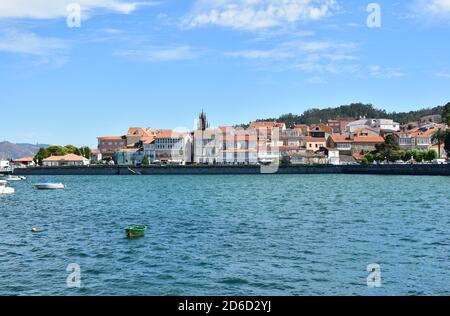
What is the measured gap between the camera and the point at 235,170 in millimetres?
130625

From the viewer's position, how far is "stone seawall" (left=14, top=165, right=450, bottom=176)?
108963mm

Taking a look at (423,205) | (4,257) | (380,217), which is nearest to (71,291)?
(4,257)

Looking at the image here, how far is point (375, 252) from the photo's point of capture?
22219 millimetres

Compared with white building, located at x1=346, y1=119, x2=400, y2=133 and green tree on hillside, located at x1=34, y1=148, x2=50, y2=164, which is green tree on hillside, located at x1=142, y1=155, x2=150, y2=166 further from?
white building, located at x1=346, y1=119, x2=400, y2=133

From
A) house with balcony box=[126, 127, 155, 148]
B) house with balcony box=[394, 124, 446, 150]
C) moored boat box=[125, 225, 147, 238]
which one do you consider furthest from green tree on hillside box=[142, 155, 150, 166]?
moored boat box=[125, 225, 147, 238]

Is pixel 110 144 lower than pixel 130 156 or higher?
higher

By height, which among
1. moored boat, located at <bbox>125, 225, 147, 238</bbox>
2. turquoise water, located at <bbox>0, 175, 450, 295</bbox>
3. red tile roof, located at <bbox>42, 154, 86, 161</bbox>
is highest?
red tile roof, located at <bbox>42, 154, 86, 161</bbox>

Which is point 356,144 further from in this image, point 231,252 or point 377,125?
point 231,252

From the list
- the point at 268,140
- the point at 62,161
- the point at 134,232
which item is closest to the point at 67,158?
the point at 62,161

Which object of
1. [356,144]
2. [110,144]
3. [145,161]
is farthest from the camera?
[110,144]

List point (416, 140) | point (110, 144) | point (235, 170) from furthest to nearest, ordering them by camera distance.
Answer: point (110, 144) → point (416, 140) → point (235, 170)

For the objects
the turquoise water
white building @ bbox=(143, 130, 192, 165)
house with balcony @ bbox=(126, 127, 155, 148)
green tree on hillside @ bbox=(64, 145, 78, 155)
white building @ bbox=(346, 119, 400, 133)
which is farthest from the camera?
white building @ bbox=(346, 119, 400, 133)

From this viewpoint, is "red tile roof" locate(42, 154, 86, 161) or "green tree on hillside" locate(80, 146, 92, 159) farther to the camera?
"green tree on hillside" locate(80, 146, 92, 159)
